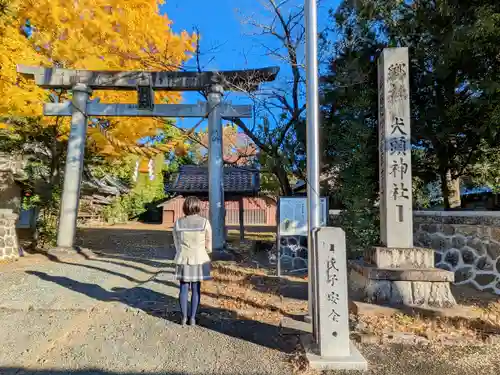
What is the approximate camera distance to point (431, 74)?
23.5ft

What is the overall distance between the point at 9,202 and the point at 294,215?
12088mm

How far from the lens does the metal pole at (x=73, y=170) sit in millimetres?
9266

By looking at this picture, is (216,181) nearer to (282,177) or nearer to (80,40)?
(282,177)

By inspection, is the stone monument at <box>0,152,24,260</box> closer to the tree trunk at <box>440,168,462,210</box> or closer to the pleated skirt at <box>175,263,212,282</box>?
the pleated skirt at <box>175,263,212,282</box>

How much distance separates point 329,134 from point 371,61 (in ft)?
6.39

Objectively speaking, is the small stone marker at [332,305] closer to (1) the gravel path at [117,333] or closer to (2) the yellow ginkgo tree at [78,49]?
(1) the gravel path at [117,333]

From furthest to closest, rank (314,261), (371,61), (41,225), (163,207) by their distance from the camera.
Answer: (163,207)
(41,225)
(371,61)
(314,261)

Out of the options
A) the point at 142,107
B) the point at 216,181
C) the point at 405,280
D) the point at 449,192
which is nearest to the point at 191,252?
the point at 405,280

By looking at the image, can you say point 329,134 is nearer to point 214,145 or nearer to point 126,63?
point 214,145

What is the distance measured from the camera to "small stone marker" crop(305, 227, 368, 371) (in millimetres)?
3244

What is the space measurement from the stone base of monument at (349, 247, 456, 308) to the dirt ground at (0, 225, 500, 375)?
0.69 m

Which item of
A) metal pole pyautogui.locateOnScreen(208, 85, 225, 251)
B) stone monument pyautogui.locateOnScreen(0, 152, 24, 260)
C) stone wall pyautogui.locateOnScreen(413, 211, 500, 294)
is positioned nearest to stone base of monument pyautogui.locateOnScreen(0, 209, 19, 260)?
stone monument pyautogui.locateOnScreen(0, 152, 24, 260)

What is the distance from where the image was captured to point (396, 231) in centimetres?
545

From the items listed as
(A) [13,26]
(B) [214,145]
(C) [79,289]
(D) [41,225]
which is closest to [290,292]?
(C) [79,289]
